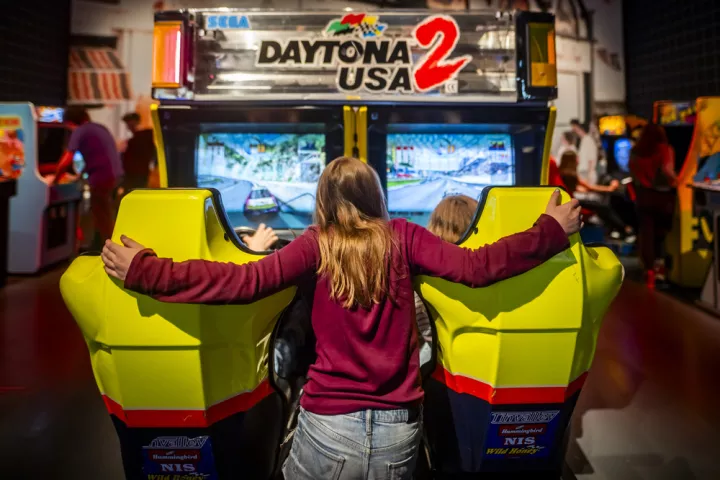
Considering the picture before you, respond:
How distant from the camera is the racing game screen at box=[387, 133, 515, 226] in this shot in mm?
2982

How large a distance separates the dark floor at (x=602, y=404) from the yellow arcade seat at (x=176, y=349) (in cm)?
79

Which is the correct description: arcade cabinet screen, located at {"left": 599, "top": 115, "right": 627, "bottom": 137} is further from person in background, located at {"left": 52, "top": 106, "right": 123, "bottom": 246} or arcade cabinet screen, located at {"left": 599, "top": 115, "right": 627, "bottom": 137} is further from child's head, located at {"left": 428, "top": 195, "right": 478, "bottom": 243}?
child's head, located at {"left": 428, "top": 195, "right": 478, "bottom": 243}

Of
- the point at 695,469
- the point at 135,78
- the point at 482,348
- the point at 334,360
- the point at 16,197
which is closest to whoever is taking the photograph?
the point at 334,360

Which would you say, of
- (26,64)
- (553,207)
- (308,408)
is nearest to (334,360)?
(308,408)

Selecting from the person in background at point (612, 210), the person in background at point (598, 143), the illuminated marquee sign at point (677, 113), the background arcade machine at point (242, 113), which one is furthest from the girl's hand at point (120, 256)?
the person in background at point (598, 143)

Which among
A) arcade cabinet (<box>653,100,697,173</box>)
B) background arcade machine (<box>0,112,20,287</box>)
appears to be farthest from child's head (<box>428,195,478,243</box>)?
background arcade machine (<box>0,112,20,287</box>)

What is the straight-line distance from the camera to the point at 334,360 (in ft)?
4.63

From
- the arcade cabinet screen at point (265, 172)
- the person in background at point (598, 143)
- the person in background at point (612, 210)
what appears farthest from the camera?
the person in background at point (598, 143)

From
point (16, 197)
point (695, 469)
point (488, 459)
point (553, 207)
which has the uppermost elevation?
point (16, 197)

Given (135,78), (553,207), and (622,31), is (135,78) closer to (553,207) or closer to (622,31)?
(622,31)

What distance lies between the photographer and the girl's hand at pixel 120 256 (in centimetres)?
136

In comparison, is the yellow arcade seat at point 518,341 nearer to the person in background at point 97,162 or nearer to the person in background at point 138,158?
the person in background at point 97,162

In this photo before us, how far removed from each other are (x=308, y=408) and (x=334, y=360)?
0.45ft

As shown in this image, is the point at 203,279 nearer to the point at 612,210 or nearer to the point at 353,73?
the point at 353,73
